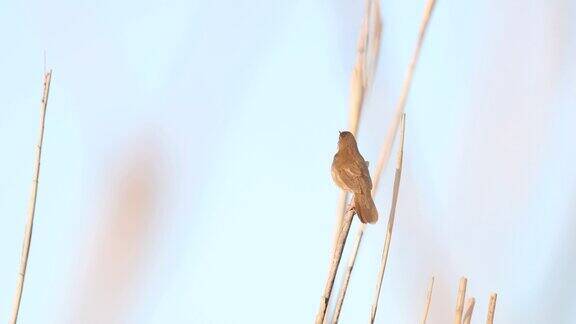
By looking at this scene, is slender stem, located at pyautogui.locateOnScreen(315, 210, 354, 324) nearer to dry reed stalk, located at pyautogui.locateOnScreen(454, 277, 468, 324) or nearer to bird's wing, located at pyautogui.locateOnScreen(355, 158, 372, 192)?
bird's wing, located at pyautogui.locateOnScreen(355, 158, 372, 192)

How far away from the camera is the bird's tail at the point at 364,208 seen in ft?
1.91

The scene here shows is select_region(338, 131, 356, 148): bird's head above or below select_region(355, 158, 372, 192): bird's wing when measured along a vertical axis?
above

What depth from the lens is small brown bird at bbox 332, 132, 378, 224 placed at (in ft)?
1.92

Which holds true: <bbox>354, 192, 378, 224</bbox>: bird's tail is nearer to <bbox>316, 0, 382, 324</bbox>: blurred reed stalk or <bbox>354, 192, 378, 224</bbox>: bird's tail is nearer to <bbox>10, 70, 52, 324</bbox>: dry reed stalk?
<bbox>316, 0, 382, 324</bbox>: blurred reed stalk

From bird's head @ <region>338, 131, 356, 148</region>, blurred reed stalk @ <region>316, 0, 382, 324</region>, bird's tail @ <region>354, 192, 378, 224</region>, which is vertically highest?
blurred reed stalk @ <region>316, 0, 382, 324</region>

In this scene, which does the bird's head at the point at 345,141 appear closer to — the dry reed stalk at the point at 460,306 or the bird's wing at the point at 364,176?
the bird's wing at the point at 364,176

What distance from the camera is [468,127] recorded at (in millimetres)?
973

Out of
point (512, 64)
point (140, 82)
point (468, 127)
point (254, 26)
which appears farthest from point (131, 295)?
point (512, 64)

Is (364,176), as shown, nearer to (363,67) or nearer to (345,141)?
(345,141)

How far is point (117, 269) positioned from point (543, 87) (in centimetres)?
71

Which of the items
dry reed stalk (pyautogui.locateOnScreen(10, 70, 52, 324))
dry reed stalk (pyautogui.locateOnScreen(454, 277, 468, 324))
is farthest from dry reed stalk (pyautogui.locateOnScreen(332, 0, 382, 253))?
dry reed stalk (pyautogui.locateOnScreen(10, 70, 52, 324))

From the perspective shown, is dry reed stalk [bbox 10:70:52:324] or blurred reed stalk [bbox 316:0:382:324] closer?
dry reed stalk [bbox 10:70:52:324]

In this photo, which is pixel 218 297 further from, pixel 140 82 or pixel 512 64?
pixel 512 64

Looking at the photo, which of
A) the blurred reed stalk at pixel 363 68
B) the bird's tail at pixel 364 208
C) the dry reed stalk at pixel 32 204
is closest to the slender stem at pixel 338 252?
the bird's tail at pixel 364 208
